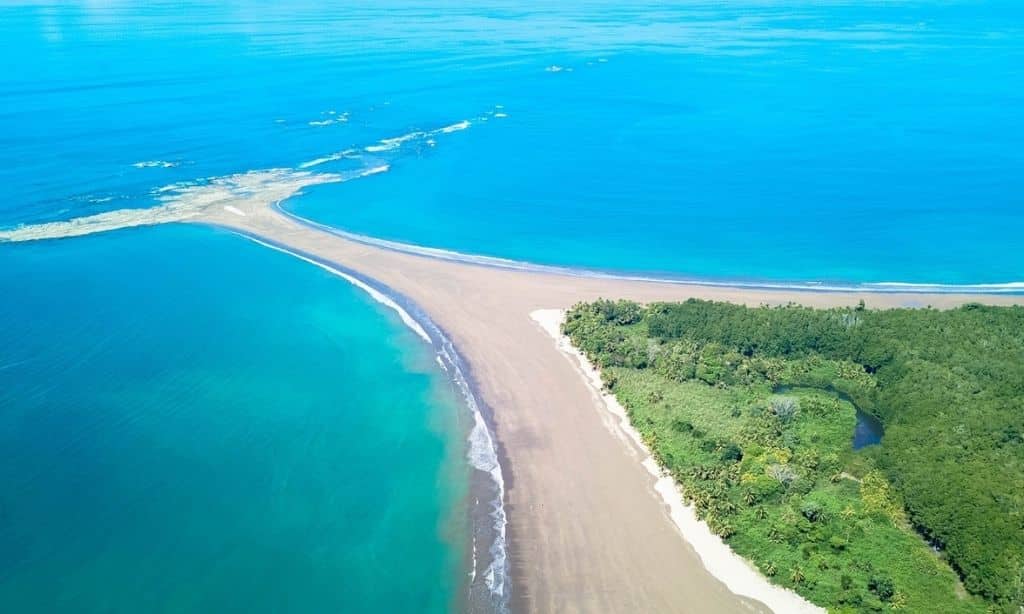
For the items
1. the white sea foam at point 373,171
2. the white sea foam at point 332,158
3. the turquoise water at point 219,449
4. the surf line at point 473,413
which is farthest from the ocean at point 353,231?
the white sea foam at point 373,171

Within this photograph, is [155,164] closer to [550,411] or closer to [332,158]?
[332,158]

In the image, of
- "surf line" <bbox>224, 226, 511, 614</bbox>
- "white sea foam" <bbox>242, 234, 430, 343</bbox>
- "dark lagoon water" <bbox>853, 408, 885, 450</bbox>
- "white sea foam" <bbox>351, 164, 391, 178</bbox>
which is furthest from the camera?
"white sea foam" <bbox>351, 164, 391, 178</bbox>

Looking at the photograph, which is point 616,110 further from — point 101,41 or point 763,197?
point 101,41

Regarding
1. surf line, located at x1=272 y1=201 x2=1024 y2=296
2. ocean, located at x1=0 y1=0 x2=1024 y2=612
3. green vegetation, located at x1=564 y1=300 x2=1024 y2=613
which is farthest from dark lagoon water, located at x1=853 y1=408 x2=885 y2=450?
ocean, located at x1=0 y1=0 x2=1024 y2=612

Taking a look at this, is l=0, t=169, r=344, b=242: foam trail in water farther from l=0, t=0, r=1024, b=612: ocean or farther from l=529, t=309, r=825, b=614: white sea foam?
l=529, t=309, r=825, b=614: white sea foam

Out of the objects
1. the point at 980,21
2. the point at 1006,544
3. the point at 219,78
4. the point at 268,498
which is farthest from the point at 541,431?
the point at 980,21

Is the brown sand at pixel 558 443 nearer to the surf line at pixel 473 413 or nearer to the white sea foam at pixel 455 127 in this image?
the surf line at pixel 473 413

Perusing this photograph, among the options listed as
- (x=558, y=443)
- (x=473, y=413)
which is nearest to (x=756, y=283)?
(x=558, y=443)
